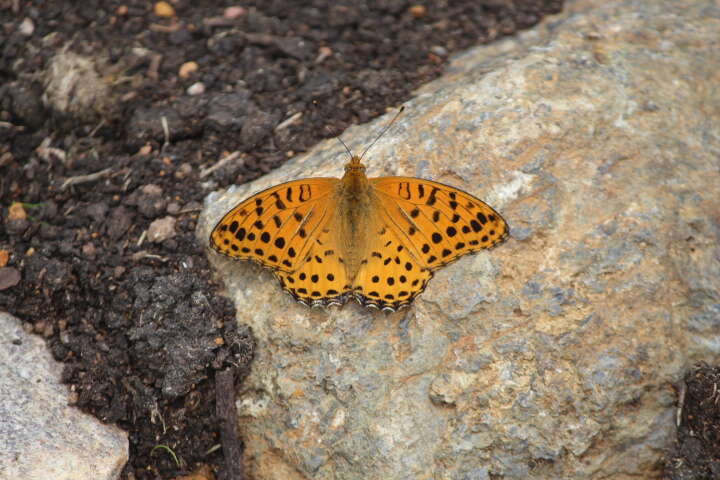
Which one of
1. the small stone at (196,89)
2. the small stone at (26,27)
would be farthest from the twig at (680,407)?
the small stone at (26,27)

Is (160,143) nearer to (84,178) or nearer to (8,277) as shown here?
(84,178)

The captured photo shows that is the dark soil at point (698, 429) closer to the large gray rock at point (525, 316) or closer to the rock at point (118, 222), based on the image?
the large gray rock at point (525, 316)

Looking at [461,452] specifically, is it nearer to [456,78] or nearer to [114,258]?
[114,258]

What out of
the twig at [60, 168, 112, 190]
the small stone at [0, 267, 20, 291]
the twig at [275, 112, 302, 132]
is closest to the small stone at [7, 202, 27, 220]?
the twig at [60, 168, 112, 190]

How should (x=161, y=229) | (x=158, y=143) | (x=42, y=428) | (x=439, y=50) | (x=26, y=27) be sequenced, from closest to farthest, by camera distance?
(x=42, y=428) → (x=161, y=229) → (x=158, y=143) → (x=26, y=27) → (x=439, y=50)

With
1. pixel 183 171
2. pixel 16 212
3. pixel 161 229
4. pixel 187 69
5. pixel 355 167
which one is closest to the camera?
pixel 355 167

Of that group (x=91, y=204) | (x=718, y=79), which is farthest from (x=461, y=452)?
(x=718, y=79)

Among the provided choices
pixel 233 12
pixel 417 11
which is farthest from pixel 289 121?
pixel 417 11
